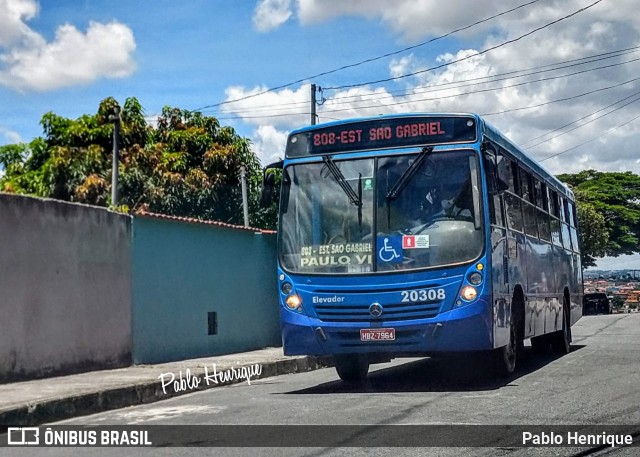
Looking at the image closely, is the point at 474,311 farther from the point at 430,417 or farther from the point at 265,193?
the point at 265,193

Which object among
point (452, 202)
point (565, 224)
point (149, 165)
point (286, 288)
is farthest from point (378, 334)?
point (149, 165)

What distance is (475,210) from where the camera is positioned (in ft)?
34.2

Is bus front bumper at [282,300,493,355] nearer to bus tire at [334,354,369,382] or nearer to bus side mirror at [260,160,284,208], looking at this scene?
bus tire at [334,354,369,382]

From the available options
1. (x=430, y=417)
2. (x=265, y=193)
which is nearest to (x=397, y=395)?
(x=430, y=417)

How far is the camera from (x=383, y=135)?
11023 mm

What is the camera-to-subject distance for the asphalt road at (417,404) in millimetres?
7172

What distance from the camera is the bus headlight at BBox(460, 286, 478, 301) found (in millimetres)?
10242

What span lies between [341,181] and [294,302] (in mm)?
1553

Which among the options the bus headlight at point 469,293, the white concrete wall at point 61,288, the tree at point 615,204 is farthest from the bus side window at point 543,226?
the tree at point 615,204

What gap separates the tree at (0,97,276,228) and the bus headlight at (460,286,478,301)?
19.6 metres

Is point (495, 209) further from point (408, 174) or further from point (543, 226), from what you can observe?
point (543, 226)

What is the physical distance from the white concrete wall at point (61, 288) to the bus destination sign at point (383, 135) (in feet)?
12.7

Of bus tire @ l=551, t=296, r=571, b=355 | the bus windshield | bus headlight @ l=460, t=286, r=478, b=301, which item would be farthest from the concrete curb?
bus tire @ l=551, t=296, r=571, b=355

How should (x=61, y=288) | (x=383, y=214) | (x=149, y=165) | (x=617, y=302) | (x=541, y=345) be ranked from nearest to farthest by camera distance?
(x=383, y=214)
(x=61, y=288)
(x=541, y=345)
(x=149, y=165)
(x=617, y=302)
